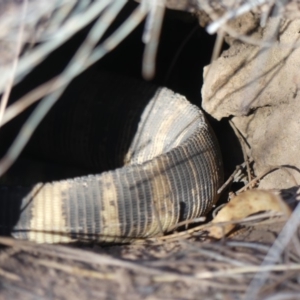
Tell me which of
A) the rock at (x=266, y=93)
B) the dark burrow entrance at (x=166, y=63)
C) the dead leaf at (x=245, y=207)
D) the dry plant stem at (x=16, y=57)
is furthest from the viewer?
the dark burrow entrance at (x=166, y=63)

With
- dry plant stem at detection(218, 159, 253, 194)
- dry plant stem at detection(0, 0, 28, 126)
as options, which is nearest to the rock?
dry plant stem at detection(218, 159, 253, 194)

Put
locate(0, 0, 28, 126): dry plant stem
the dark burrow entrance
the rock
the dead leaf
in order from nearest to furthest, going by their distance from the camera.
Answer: locate(0, 0, 28, 126): dry plant stem, the dead leaf, the rock, the dark burrow entrance

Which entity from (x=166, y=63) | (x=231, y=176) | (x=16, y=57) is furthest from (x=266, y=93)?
(x=16, y=57)

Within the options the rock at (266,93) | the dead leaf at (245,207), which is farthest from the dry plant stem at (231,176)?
the dead leaf at (245,207)

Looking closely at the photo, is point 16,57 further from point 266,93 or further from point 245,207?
point 266,93

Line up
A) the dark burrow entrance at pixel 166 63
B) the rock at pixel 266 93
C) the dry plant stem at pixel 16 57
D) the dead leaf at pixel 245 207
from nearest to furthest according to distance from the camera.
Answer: the dry plant stem at pixel 16 57 < the dead leaf at pixel 245 207 < the rock at pixel 266 93 < the dark burrow entrance at pixel 166 63

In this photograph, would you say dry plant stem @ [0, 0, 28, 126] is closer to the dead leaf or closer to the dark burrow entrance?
the dead leaf

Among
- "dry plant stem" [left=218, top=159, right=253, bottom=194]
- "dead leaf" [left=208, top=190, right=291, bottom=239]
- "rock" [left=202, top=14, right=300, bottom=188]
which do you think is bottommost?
"dead leaf" [left=208, top=190, right=291, bottom=239]

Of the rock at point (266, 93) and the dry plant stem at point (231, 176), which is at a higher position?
the rock at point (266, 93)

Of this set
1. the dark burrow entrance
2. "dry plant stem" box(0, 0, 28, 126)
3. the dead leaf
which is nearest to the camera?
"dry plant stem" box(0, 0, 28, 126)

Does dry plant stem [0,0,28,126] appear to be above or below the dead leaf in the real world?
above

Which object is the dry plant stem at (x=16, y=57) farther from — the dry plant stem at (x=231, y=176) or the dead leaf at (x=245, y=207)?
the dry plant stem at (x=231, y=176)

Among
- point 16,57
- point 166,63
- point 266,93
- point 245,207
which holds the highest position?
point 166,63
